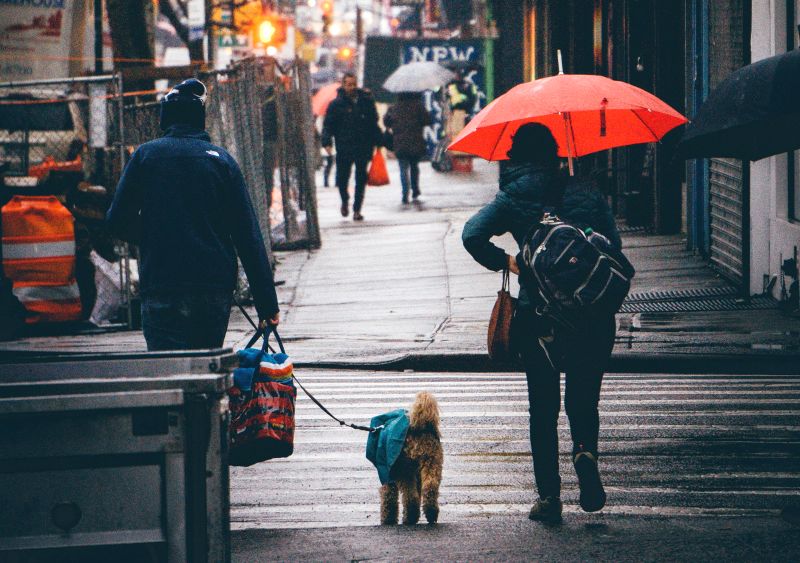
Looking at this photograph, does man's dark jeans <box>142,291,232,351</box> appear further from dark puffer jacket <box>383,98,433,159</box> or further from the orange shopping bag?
dark puffer jacket <box>383,98,433,159</box>

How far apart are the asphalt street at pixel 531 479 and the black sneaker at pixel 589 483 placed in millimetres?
104

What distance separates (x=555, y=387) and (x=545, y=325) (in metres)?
0.31

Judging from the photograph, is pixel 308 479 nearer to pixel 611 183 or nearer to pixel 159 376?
pixel 159 376

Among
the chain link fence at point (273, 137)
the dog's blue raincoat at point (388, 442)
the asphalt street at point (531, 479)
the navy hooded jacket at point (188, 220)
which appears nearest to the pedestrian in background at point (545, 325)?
the asphalt street at point (531, 479)

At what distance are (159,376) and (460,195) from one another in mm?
21410

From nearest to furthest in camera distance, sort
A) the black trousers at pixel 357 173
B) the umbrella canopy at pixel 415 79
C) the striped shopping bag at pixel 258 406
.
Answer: the striped shopping bag at pixel 258 406 → the black trousers at pixel 357 173 → the umbrella canopy at pixel 415 79

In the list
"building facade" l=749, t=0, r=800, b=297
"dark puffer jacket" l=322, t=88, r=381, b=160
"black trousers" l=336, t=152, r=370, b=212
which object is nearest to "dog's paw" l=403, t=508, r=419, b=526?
"building facade" l=749, t=0, r=800, b=297

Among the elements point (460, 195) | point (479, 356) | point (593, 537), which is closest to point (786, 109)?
point (593, 537)

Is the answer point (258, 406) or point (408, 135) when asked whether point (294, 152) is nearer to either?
point (408, 135)

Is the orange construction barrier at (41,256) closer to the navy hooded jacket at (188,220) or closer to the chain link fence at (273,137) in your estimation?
the chain link fence at (273,137)

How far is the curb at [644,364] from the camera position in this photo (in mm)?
9516

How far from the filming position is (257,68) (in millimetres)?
16359

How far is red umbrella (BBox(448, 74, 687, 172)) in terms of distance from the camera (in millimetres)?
6938

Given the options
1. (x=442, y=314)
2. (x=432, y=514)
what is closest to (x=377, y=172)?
(x=442, y=314)
